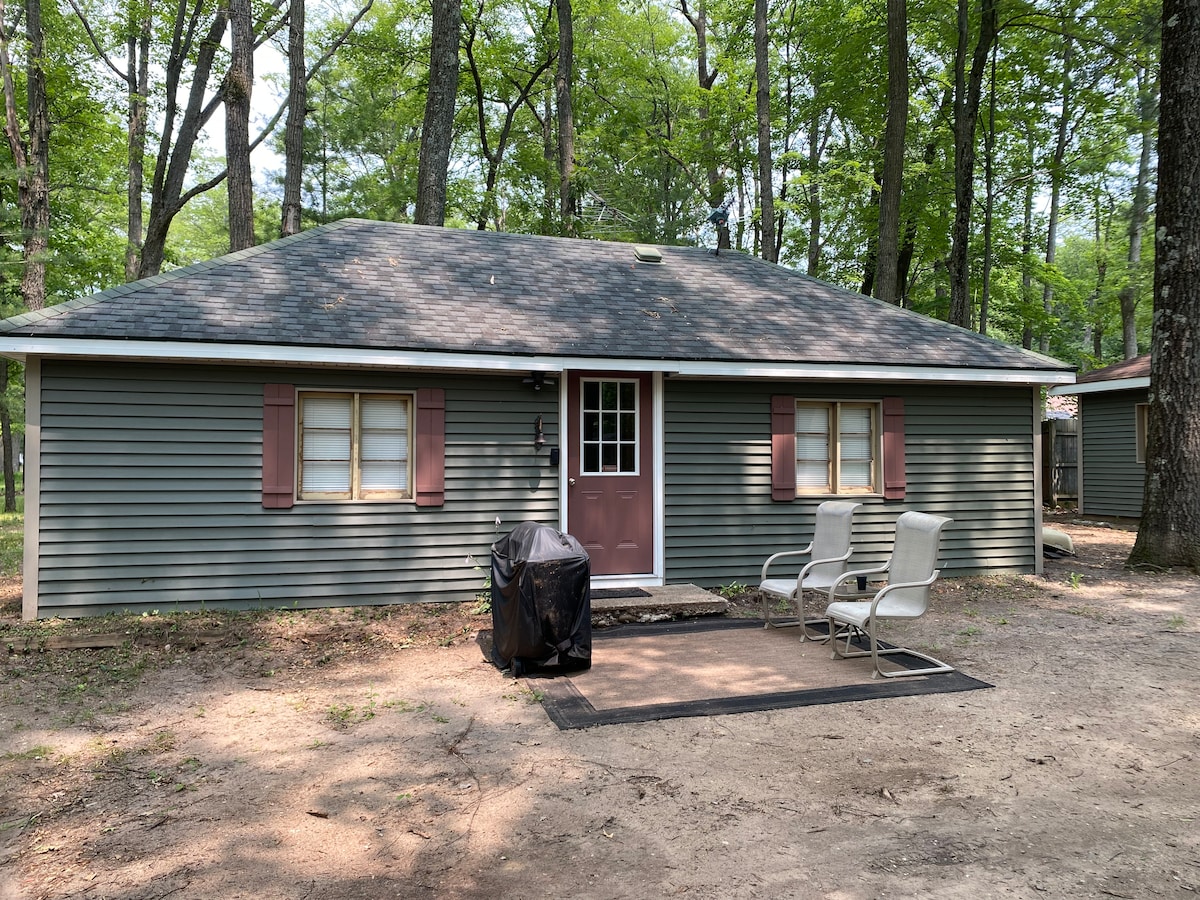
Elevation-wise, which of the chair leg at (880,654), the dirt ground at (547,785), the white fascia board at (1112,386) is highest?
the white fascia board at (1112,386)

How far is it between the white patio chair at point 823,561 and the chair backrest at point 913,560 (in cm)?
62

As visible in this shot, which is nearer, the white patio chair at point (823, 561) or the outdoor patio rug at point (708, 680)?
the outdoor patio rug at point (708, 680)

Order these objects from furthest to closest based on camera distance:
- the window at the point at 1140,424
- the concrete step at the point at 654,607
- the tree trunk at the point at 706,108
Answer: the tree trunk at the point at 706,108 → the window at the point at 1140,424 → the concrete step at the point at 654,607

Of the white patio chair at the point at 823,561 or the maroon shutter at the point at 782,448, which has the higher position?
the maroon shutter at the point at 782,448

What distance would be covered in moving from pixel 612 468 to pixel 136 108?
1498 centimetres

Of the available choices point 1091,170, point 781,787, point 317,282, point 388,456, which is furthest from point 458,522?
point 1091,170

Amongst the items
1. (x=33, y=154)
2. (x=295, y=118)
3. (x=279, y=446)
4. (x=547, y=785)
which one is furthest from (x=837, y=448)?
(x=33, y=154)

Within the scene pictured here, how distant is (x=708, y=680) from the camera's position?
521 centimetres

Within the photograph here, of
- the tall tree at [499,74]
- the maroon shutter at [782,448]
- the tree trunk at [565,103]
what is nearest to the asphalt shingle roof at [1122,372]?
the maroon shutter at [782,448]

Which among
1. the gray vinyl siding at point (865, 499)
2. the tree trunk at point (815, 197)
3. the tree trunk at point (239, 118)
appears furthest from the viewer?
the tree trunk at point (815, 197)

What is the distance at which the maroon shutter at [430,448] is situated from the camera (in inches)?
288

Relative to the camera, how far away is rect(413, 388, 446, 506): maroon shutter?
732 centimetres

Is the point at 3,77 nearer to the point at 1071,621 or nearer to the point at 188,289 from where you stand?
the point at 188,289

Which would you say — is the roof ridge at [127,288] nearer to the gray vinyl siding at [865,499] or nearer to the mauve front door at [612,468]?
the mauve front door at [612,468]
